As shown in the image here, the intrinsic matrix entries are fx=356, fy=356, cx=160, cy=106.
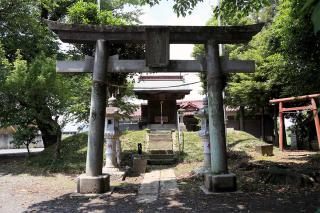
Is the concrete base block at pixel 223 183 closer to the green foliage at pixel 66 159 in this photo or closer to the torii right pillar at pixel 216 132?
the torii right pillar at pixel 216 132

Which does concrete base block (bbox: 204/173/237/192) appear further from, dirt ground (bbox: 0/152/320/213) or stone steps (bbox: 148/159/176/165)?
stone steps (bbox: 148/159/176/165)

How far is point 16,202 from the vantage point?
834cm

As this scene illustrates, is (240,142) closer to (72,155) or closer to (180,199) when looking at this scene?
(72,155)

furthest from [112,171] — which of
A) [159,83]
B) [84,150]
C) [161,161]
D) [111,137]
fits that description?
[159,83]

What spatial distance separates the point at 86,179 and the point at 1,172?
721 centimetres

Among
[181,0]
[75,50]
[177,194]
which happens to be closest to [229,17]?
[181,0]

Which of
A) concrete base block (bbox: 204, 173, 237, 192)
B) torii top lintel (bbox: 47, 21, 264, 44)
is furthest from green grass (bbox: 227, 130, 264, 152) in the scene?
torii top lintel (bbox: 47, 21, 264, 44)

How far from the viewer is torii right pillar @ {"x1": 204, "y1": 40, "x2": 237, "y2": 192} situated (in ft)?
28.6

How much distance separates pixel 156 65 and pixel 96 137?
7.88 ft

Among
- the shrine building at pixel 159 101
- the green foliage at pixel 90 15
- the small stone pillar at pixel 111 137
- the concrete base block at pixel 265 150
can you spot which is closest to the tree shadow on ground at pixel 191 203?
the small stone pillar at pixel 111 137

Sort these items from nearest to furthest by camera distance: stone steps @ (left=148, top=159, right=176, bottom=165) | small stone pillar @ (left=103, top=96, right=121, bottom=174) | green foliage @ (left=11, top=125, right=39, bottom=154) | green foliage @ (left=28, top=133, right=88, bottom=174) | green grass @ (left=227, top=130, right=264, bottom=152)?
1. small stone pillar @ (left=103, top=96, right=121, bottom=174)
2. green foliage @ (left=28, top=133, right=88, bottom=174)
3. green foliage @ (left=11, top=125, right=39, bottom=154)
4. stone steps @ (left=148, top=159, right=176, bottom=165)
5. green grass @ (left=227, top=130, right=264, bottom=152)

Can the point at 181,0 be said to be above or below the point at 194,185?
above

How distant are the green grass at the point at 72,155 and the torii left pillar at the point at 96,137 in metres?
5.53

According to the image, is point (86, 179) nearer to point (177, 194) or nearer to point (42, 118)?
point (177, 194)
